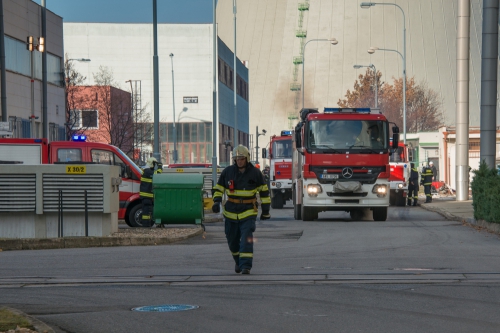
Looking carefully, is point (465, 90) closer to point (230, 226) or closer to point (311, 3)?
point (230, 226)

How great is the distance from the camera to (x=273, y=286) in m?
11.0

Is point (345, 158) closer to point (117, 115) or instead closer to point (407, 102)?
point (117, 115)

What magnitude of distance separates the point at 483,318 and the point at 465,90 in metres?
32.3

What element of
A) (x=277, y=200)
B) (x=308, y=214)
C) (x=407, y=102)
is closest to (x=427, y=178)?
(x=277, y=200)

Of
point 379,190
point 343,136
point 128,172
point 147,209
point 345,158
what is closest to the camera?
point 147,209

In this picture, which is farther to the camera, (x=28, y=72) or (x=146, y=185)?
(x=28, y=72)

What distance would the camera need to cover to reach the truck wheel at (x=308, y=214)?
86.7 ft

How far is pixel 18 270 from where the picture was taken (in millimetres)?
13398

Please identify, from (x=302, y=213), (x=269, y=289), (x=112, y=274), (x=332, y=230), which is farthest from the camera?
(x=302, y=213)

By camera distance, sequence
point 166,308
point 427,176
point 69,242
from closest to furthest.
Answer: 1. point 166,308
2. point 69,242
3. point 427,176

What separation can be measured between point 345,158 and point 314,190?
129 centimetres

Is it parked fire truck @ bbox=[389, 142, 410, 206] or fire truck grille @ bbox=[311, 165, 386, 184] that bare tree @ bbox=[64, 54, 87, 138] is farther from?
fire truck grille @ bbox=[311, 165, 386, 184]

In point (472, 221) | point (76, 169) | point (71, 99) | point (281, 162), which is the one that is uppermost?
point (71, 99)

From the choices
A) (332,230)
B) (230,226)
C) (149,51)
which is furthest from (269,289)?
(149,51)
